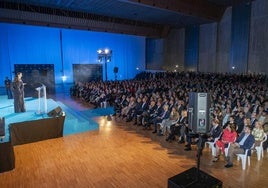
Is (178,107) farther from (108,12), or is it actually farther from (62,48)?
(62,48)

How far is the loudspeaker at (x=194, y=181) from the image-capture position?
269cm

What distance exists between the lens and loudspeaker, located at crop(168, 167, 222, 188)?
8.82 feet

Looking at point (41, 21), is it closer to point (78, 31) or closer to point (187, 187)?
point (78, 31)

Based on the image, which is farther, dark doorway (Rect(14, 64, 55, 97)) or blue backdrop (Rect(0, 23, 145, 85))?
dark doorway (Rect(14, 64, 55, 97))

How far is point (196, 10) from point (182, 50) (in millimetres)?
7041

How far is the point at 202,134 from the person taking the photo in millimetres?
3250

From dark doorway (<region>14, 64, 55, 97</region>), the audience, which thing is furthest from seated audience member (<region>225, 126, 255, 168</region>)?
dark doorway (<region>14, 64, 55, 97</region>)

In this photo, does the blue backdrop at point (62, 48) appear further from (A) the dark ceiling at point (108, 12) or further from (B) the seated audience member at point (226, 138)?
(B) the seated audience member at point (226, 138)

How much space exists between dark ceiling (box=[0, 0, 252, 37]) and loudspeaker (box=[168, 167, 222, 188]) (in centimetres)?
994

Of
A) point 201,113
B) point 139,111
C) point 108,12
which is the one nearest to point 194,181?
point 201,113

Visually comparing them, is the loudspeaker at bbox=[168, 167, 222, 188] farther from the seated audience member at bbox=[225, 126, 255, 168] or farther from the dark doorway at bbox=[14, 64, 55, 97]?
the dark doorway at bbox=[14, 64, 55, 97]

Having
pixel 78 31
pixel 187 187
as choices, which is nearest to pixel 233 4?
pixel 78 31

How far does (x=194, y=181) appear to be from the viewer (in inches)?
110

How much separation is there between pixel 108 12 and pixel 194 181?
1411cm
